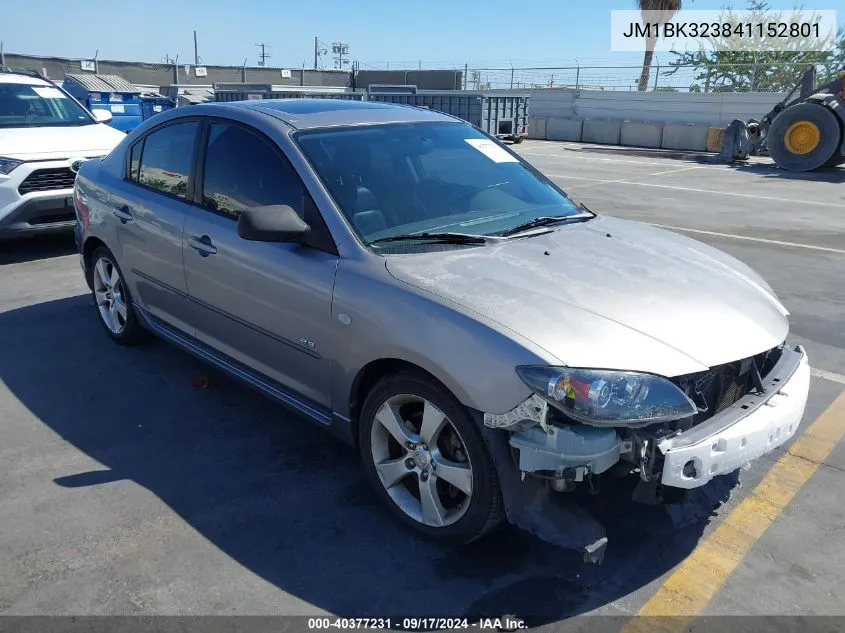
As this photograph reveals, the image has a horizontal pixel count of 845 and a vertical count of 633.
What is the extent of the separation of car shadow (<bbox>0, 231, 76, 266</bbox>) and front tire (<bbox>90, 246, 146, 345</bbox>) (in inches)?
114

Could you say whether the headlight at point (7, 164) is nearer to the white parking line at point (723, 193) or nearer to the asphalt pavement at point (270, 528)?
the asphalt pavement at point (270, 528)

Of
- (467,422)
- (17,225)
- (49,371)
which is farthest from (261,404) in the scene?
(17,225)

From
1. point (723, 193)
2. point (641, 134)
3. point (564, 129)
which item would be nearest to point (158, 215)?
point (723, 193)

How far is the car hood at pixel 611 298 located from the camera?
2562mm

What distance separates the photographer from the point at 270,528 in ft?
10.2

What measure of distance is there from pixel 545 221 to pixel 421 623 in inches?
81.7

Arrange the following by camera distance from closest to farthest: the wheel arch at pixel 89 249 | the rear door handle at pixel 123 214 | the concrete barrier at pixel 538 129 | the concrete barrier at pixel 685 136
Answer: the rear door handle at pixel 123 214 → the wheel arch at pixel 89 249 → the concrete barrier at pixel 685 136 → the concrete barrier at pixel 538 129

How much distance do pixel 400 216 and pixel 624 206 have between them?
29.6 ft

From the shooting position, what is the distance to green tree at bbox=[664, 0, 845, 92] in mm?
27331

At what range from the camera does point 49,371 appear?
15.5ft

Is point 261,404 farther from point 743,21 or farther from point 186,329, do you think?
point 743,21

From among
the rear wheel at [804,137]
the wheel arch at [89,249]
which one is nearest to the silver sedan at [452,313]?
the wheel arch at [89,249]

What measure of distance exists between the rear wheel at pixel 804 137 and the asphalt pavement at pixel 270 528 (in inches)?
524

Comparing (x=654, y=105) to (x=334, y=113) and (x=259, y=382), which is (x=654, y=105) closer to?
(x=334, y=113)
